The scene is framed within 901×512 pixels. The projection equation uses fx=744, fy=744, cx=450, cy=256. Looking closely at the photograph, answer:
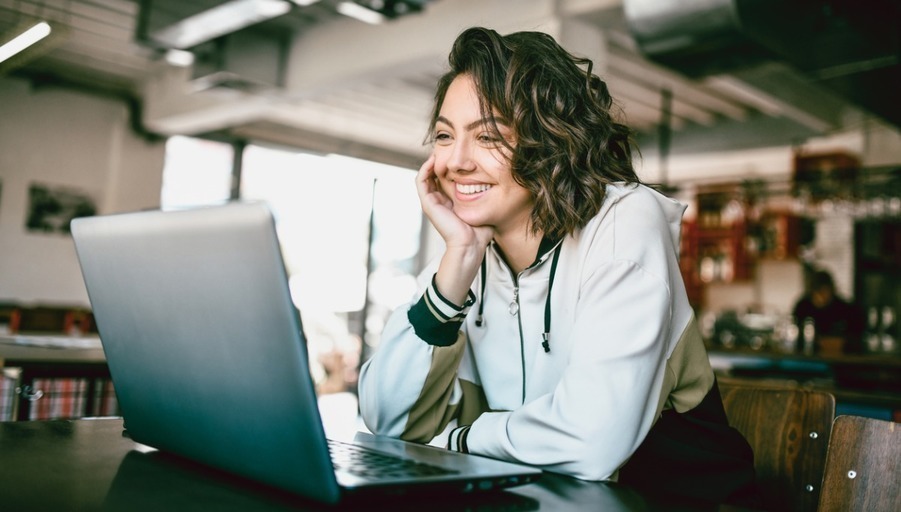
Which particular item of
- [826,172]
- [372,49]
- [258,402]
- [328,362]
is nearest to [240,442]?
[258,402]

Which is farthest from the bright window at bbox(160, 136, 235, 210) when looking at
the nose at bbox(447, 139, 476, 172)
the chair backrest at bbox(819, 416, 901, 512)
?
the chair backrest at bbox(819, 416, 901, 512)

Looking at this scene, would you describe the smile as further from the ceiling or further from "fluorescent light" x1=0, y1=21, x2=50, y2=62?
"fluorescent light" x1=0, y1=21, x2=50, y2=62

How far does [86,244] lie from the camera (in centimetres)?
82

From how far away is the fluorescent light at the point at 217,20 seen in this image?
371cm

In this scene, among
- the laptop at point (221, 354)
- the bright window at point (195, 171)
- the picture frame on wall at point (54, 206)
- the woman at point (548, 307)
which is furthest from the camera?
the bright window at point (195, 171)

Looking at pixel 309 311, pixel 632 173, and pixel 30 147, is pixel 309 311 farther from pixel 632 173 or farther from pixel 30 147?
pixel 632 173

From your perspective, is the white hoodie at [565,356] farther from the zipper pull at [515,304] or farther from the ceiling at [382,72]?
the ceiling at [382,72]

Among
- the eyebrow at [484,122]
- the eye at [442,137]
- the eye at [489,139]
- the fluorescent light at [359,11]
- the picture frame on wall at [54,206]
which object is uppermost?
the fluorescent light at [359,11]

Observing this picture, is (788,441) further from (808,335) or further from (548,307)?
(808,335)

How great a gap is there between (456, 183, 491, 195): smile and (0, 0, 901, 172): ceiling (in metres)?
0.74

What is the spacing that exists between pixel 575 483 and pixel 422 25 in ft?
14.3

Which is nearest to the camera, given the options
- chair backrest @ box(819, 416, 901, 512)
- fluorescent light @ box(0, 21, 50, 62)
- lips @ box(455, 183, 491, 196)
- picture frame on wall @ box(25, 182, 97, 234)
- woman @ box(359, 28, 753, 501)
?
chair backrest @ box(819, 416, 901, 512)

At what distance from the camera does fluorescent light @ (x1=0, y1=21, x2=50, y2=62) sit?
12.9 ft

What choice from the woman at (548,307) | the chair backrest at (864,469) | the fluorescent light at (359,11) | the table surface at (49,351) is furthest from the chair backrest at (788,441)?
the fluorescent light at (359,11)
